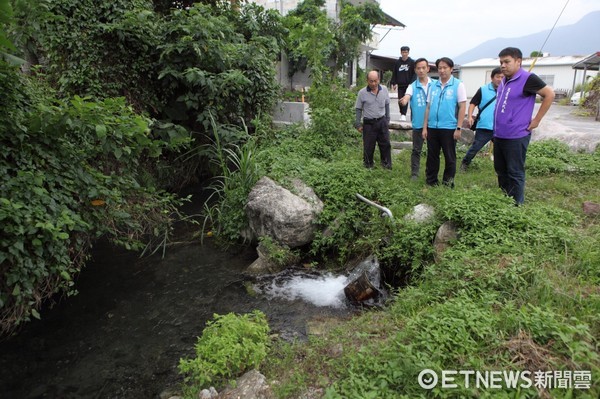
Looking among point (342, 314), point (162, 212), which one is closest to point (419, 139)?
point (342, 314)

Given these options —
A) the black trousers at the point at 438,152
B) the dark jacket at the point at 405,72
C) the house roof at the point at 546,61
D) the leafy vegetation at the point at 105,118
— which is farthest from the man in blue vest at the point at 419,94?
the house roof at the point at 546,61

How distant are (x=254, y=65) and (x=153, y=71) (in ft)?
7.79

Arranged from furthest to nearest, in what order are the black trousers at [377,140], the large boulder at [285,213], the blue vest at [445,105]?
the black trousers at [377,140] → the large boulder at [285,213] → the blue vest at [445,105]

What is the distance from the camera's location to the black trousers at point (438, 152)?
228 inches

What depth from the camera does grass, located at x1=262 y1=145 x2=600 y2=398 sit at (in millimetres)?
2547

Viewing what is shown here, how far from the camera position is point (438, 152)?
6043 mm

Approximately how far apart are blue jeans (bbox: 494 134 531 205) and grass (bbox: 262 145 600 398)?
0.26m

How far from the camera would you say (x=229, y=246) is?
6953mm

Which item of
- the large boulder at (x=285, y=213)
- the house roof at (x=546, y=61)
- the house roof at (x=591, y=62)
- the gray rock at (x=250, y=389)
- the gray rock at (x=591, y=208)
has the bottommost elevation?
the gray rock at (x=250, y=389)

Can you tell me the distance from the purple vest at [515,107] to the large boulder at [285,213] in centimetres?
300

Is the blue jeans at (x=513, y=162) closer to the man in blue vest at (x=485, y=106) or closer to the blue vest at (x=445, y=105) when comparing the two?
the blue vest at (x=445, y=105)

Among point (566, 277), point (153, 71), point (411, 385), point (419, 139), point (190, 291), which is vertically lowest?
point (190, 291)

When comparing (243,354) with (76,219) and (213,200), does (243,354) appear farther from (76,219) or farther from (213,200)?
(213,200)

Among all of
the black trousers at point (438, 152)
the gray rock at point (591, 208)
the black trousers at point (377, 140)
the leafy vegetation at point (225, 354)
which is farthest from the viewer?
the black trousers at point (377, 140)
